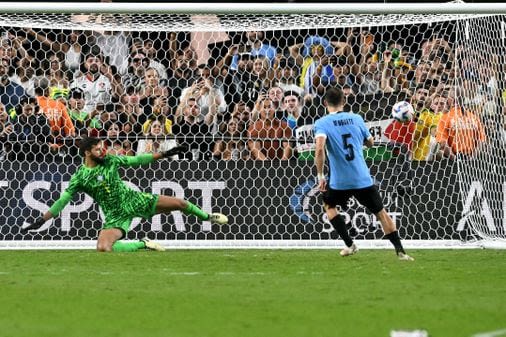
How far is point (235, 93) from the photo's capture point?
15.2 metres

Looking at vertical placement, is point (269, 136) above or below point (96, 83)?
below

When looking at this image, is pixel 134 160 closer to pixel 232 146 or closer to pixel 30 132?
pixel 232 146

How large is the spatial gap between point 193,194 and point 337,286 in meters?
5.65

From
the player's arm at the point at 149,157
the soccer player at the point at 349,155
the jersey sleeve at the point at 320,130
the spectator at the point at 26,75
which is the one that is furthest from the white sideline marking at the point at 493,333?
the spectator at the point at 26,75

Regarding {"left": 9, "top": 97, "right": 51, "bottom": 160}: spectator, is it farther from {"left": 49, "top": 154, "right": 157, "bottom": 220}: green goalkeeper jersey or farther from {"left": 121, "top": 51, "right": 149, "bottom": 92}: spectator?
{"left": 121, "top": 51, "right": 149, "bottom": 92}: spectator

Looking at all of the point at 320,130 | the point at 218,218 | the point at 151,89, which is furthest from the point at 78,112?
the point at 320,130

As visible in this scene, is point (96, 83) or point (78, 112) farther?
point (96, 83)

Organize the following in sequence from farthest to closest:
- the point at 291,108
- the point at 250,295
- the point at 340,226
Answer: the point at 291,108
the point at 340,226
the point at 250,295

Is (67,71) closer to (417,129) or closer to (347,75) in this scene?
(347,75)

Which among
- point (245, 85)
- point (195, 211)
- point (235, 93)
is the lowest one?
point (195, 211)

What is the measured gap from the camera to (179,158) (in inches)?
579

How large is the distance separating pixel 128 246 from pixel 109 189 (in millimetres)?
752

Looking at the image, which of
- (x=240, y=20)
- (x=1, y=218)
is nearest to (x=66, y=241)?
(x=1, y=218)

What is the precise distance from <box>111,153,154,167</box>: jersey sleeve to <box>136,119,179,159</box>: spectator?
1543mm
